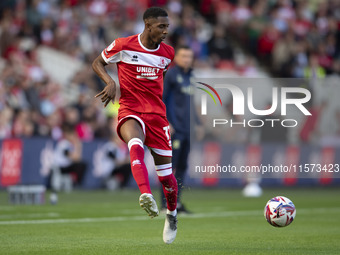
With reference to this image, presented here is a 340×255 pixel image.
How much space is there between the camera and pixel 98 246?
8.54 m

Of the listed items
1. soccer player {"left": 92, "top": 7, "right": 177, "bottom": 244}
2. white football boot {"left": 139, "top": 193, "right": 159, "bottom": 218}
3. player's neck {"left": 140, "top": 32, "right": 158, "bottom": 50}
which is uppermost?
player's neck {"left": 140, "top": 32, "right": 158, "bottom": 50}

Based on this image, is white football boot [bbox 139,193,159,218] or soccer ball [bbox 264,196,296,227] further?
soccer ball [bbox 264,196,296,227]

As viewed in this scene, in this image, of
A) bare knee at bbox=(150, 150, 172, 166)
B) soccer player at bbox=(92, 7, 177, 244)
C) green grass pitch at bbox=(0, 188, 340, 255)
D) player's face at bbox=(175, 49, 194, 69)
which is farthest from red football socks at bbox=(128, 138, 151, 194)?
player's face at bbox=(175, 49, 194, 69)

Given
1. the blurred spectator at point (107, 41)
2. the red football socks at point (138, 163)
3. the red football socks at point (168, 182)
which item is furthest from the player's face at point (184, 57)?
the red football socks at point (138, 163)

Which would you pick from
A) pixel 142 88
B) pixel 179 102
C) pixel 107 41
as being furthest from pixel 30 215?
pixel 107 41

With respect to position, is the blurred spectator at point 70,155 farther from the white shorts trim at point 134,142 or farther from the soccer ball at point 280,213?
the white shorts trim at point 134,142

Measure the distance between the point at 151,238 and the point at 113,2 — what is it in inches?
622

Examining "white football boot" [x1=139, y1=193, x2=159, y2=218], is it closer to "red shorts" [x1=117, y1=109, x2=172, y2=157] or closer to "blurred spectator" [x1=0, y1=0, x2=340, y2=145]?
"red shorts" [x1=117, y1=109, x2=172, y2=157]

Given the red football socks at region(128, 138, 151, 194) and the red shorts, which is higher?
the red shorts

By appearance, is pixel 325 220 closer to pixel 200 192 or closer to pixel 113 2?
pixel 200 192

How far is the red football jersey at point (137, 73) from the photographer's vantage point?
29.2 feet

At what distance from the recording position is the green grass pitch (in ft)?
27.8

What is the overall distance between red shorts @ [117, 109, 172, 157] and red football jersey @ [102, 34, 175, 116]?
6 cm

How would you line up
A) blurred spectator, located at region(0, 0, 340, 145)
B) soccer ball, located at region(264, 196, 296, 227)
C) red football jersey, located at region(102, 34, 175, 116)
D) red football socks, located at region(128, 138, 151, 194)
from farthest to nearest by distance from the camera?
1. blurred spectator, located at region(0, 0, 340, 145)
2. soccer ball, located at region(264, 196, 296, 227)
3. red football jersey, located at region(102, 34, 175, 116)
4. red football socks, located at region(128, 138, 151, 194)
